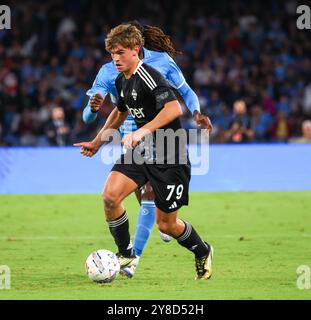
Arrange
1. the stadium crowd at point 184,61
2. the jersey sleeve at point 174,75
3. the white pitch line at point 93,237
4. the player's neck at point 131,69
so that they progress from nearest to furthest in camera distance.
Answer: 1. the player's neck at point 131,69
2. the jersey sleeve at point 174,75
3. the white pitch line at point 93,237
4. the stadium crowd at point 184,61

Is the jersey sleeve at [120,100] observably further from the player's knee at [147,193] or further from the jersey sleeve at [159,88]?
the player's knee at [147,193]

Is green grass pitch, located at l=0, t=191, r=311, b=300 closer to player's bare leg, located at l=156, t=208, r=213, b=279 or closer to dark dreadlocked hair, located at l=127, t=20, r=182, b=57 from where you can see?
player's bare leg, located at l=156, t=208, r=213, b=279

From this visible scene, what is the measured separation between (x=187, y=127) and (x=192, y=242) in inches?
409

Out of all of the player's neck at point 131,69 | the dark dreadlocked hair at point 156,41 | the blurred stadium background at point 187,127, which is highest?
the dark dreadlocked hair at point 156,41

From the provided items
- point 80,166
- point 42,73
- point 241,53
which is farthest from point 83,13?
point 80,166

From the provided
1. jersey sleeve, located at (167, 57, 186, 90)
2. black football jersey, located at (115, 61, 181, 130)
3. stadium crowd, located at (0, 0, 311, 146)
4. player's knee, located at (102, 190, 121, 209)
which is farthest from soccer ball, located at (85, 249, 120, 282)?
stadium crowd, located at (0, 0, 311, 146)

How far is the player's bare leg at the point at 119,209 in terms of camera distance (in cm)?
763

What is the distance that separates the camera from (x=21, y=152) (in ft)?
47.4

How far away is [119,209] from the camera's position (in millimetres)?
7805

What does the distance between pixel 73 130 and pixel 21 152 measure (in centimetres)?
360

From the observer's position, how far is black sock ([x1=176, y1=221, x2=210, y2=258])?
7.79m

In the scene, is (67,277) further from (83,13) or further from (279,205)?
(83,13)

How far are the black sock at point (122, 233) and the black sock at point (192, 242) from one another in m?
0.47

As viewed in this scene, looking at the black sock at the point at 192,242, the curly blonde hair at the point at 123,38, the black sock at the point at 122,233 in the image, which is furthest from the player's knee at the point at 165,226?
the curly blonde hair at the point at 123,38
